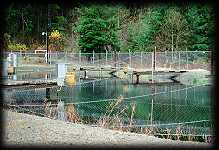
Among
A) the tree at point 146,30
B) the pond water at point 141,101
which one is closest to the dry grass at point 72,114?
A: the pond water at point 141,101

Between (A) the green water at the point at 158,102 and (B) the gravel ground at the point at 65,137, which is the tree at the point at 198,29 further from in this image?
(B) the gravel ground at the point at 65,137

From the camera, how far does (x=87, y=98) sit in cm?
1570

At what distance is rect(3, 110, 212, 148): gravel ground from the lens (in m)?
5.80

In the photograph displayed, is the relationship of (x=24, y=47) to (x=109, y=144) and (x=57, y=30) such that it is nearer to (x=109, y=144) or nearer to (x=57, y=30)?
(x=57, y=30)

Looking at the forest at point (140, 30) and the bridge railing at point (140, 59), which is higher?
the forest at point (140, 30)

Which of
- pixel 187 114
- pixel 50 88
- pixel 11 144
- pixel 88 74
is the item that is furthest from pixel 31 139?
pixel 88 74

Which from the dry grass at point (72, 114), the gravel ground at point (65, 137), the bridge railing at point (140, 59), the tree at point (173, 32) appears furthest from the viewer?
the tree at point (173, 32)

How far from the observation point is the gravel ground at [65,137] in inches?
229

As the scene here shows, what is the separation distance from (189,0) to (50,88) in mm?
12159

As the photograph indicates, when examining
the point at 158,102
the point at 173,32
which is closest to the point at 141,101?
the point at 158,102

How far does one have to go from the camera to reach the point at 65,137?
6.22 metres

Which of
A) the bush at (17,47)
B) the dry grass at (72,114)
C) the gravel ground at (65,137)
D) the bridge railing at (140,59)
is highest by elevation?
the bush at (17,47)

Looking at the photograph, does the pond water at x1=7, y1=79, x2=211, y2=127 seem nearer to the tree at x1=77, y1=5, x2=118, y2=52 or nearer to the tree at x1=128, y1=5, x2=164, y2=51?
the tree at x1=77, y1=5, x2=118, y2=52

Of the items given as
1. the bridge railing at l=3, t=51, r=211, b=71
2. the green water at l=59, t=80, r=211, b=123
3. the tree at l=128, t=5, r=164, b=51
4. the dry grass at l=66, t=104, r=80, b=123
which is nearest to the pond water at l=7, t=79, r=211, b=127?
the green water at l=59, t=80, r=211, b=123
